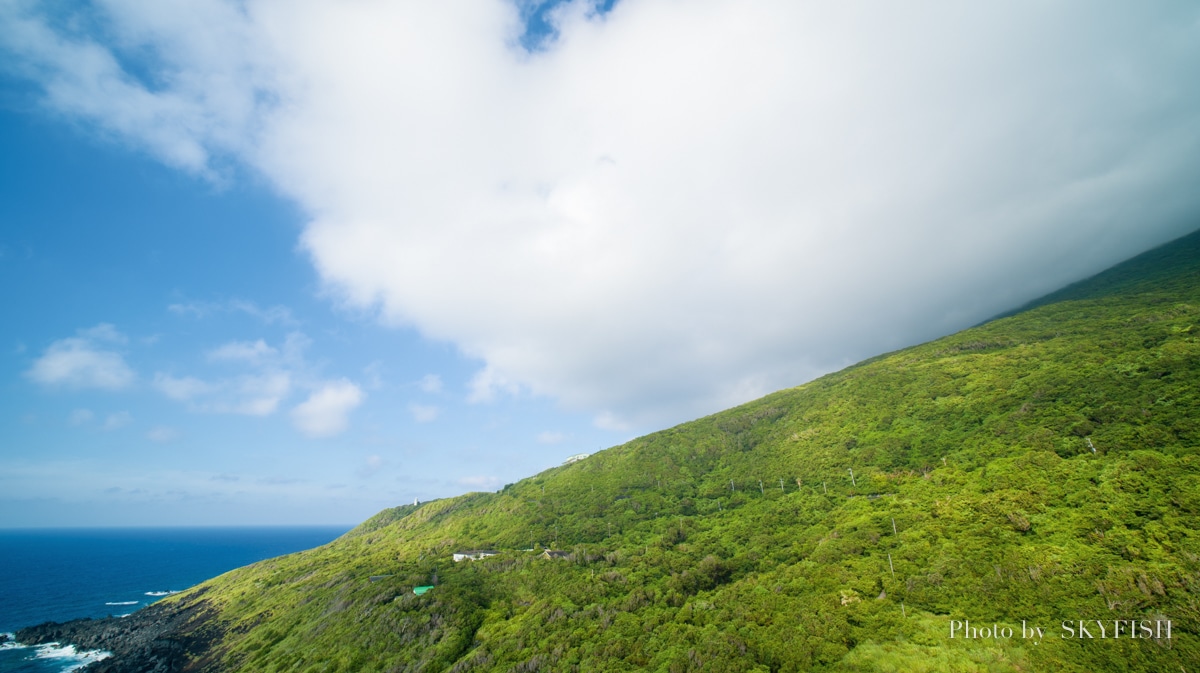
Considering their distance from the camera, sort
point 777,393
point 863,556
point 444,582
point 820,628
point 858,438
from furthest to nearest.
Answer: point 777,393 < point 858,438 < point 444,582 < point 863,556 < point 820,628

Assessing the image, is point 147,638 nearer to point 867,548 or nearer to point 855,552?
point 855,552

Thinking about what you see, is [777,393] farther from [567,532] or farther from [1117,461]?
[1117,461]

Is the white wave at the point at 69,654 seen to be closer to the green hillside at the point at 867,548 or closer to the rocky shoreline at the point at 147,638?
the rocky shoreline at the point at 147,638

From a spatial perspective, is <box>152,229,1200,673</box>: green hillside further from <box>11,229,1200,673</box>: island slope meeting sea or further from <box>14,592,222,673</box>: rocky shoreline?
<box>14,592,222,673</box>: rocky shoreline

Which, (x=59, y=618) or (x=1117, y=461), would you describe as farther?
(x=59, y=618)

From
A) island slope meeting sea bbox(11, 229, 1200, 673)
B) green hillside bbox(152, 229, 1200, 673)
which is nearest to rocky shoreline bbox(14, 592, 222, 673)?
island slope meeting sea bbox(11, 229, 1200, 673)

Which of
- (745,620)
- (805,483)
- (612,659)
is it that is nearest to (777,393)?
(805,483)

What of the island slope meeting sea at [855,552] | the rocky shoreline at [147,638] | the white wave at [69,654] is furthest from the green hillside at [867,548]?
the white wave at [69,654]
